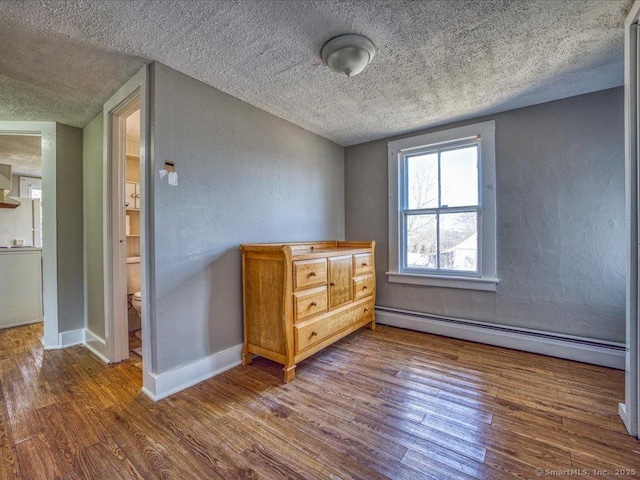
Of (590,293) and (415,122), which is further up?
(415,122)

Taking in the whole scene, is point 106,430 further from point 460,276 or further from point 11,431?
point 460,276

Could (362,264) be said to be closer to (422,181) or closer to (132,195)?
(422,181)

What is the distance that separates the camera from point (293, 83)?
2094 mm

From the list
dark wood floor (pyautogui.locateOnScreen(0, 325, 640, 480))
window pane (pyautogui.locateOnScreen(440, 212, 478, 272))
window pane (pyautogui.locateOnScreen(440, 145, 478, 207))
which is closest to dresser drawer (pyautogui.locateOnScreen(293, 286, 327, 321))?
dark wood floor (pyautogui.locateOnScreen(0, 325, 640, 480))

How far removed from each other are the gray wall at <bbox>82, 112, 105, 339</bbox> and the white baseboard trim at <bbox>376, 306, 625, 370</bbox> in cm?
291

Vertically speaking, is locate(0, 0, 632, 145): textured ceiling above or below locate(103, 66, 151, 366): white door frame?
above

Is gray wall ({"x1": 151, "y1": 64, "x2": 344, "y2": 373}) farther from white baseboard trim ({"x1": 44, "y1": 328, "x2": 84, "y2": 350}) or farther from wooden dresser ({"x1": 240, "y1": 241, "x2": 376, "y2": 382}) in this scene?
white baseboard trim ({"x1": 44, "y1": 328, "x2": 84, "y2": 350})

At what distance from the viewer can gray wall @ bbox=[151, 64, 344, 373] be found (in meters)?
1.84

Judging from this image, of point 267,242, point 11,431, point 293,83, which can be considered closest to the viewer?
point 11,431

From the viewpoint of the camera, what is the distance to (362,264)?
2.88 metres

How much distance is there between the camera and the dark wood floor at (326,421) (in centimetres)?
127

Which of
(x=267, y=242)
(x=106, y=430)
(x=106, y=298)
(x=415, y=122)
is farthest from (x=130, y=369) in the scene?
(x=415, y=122)

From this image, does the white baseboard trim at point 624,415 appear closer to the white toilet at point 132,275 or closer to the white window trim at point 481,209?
the white window trim at point 481,209

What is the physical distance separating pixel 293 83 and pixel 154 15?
95cm
